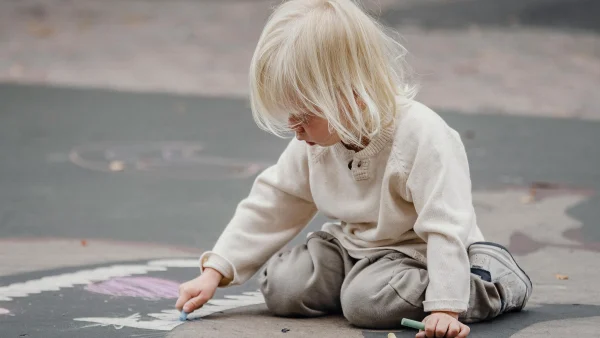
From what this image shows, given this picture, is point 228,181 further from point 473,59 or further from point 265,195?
point 473,59

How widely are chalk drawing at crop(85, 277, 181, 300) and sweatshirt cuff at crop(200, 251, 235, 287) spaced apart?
20cm

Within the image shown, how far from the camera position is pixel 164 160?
4.70 m

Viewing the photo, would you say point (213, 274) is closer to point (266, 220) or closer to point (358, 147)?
point (266, 220)

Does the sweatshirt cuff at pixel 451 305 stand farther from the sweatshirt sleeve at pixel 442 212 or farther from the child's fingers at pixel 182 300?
the child's fingers at pixel 182 300

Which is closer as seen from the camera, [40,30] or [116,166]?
[116,166]

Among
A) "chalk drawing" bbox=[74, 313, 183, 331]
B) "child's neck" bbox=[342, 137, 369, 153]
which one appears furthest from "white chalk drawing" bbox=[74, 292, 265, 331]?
"child's neck" bbox=[342, 137, 369, 153]

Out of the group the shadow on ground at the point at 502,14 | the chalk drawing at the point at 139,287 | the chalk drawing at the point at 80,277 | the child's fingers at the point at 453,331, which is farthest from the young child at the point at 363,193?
the shadow on ground at the point at 502,14

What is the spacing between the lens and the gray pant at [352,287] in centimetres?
238

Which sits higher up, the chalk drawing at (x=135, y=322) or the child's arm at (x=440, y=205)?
the child's arm at (x=440, y=205)

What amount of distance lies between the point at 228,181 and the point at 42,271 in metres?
1.44

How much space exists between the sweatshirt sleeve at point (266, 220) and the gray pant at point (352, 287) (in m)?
0.06

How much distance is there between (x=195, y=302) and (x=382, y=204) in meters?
0.50

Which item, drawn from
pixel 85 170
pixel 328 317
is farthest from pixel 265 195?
pixel 85 170

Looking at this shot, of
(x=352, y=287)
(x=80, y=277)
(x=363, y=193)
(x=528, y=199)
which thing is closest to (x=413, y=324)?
(x=352, y=287)
